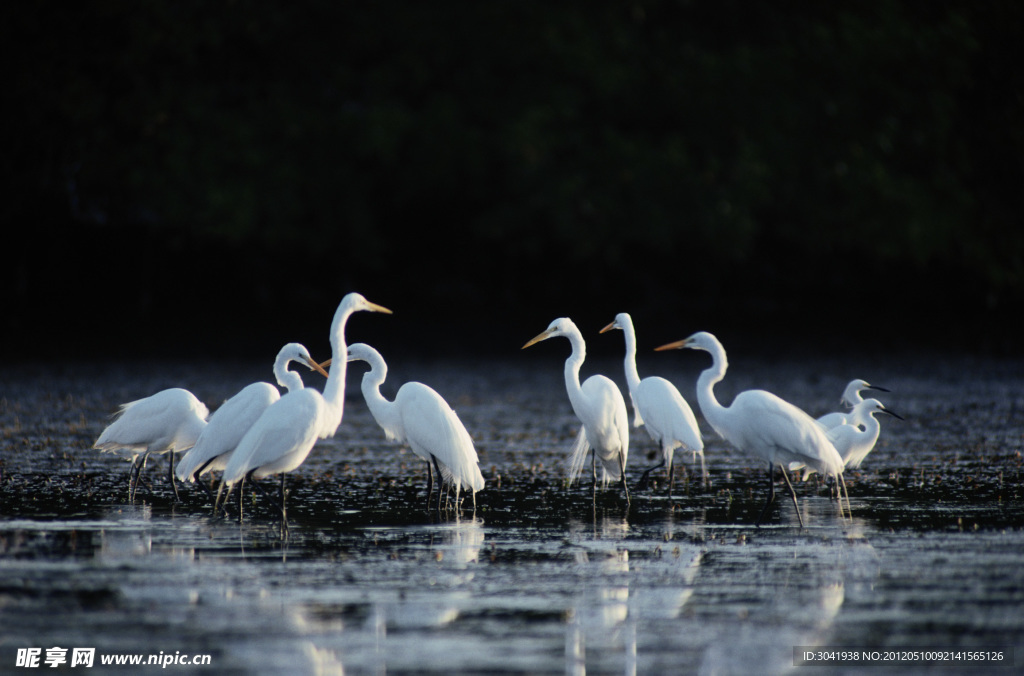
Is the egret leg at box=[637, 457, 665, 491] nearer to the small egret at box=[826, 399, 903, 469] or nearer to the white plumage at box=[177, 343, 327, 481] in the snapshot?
the small egret at box=[826, 399, 903, 469]

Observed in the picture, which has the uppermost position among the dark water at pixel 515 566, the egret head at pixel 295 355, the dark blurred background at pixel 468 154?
the dark blurred background at pixel 468 154

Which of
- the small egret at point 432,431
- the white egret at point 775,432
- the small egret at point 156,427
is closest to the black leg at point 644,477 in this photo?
the white egret at point 775,432

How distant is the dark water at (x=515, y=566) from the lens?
17.9 feet

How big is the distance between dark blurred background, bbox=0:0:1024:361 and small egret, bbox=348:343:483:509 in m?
16.0

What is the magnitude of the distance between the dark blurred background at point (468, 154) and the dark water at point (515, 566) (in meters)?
15.5

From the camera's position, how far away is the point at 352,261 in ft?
101

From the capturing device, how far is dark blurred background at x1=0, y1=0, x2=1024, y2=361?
88.5ft

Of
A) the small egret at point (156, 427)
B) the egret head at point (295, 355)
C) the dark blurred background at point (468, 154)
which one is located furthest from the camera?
the dark blurred background at point (468, 154)

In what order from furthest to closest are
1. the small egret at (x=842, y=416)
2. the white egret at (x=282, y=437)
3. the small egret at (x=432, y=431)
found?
1. the small egret at (x=842, y=416)
2. the small egret at (x=432, y=431)
3. the white egret at (x=282, y=437)

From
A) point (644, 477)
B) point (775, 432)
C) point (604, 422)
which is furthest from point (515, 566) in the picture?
point (644, 477)

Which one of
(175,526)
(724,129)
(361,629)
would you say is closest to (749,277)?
(724,129)

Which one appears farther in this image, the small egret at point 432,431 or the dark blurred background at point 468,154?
the dark blurred background at point 468,154

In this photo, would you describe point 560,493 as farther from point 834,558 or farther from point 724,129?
point 724,129

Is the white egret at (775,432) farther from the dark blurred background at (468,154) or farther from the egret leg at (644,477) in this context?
the dark blurred background at (468,154)
